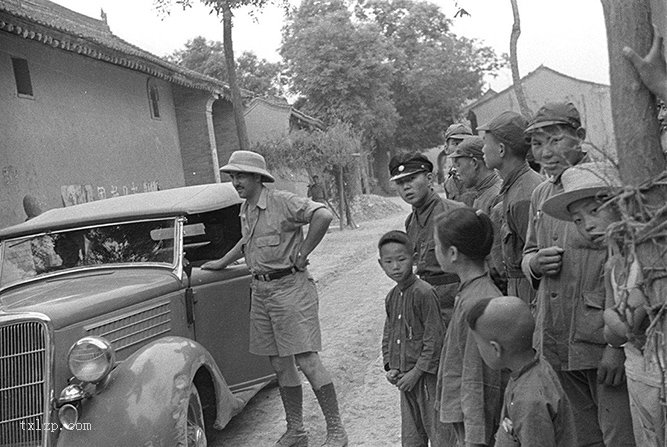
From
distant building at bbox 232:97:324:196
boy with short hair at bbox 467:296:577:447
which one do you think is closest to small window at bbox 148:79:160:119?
distant building at bbox 232:97:324:196

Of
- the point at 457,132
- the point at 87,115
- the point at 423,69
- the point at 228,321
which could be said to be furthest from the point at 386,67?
the point at 228,321

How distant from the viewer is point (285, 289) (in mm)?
4934

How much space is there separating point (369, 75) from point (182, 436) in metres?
36.7

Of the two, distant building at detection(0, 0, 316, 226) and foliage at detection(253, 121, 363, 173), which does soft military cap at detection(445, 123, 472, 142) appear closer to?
distant building at detection(0, 0, 316, 226)

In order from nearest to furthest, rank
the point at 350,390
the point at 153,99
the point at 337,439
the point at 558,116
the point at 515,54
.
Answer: the point at 558,116
the point at 337,439
the point at 350,390
the point at 515,54
the point at 153,99

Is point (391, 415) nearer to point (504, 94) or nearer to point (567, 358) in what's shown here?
point (567, 358)

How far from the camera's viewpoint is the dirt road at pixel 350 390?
5.26 metres

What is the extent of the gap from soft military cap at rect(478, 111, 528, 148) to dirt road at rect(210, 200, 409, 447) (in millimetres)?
2130

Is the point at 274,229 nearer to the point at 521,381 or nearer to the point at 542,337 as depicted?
the point at 542,337

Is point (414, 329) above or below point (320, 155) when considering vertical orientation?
below

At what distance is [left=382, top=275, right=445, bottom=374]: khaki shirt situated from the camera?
12.2ft

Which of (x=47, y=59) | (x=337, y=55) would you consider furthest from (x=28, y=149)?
(x=337, y=55)

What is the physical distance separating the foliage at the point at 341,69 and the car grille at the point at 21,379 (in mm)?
35445

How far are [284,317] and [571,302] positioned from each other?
7.12 ft
